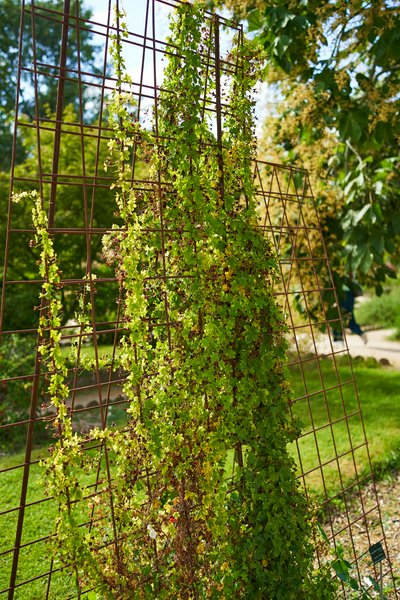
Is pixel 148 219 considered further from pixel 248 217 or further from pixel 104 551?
pixel 104 551

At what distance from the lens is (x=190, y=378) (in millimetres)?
1825

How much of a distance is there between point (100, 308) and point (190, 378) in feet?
18.3

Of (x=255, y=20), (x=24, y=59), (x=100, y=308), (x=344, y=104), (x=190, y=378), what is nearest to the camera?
(x=190, y=378)

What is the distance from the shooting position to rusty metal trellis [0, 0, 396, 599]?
164cm

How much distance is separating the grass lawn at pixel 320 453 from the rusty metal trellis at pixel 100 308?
0.01 metres

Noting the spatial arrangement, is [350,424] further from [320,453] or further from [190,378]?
[190,378]

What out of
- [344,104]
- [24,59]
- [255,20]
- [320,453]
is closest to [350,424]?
[320,453]

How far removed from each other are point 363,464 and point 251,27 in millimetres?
3112

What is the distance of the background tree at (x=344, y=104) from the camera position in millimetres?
3535

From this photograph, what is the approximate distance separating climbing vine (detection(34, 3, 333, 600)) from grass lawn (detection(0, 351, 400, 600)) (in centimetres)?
21

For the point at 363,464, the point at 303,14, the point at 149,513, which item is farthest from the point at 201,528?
the point at 303,14

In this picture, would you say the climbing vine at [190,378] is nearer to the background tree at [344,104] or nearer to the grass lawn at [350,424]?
the grass lawn at [350,424]

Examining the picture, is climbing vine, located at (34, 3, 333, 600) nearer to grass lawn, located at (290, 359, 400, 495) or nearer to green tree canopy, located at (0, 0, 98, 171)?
grass lawn, located at (290, 359, 400, 495)

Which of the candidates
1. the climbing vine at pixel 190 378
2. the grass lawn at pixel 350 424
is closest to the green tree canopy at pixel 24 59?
the grass lawn at pixel 350 424
